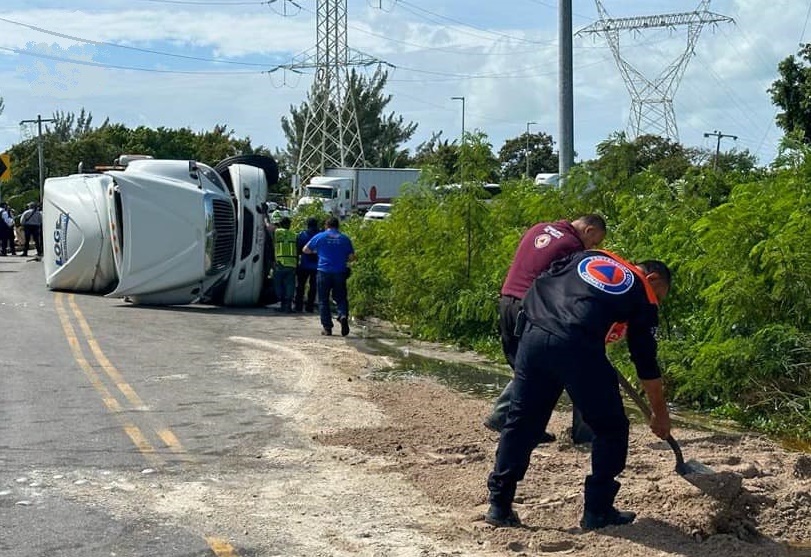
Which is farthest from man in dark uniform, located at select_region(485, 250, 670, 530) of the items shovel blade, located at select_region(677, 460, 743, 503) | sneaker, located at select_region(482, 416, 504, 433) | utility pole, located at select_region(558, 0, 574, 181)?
utility pole, located at select_region(558, 0, 574, 181)

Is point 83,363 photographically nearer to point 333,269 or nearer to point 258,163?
point 333,269

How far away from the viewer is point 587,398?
242 inches

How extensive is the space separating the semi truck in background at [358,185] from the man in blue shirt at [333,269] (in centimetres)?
4085

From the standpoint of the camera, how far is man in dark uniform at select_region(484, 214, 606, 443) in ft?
25.5

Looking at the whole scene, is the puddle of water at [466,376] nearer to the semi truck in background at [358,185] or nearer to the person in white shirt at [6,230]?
the person in white shirt at [6,230]

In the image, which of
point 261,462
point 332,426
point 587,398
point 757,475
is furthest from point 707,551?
point 332,426

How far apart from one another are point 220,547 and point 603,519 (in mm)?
2159

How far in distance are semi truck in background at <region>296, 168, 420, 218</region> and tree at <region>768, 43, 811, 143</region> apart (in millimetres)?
26408

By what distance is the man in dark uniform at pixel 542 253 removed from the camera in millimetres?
7785

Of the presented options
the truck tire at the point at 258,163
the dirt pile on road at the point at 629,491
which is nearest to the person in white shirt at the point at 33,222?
the truck tire at the point at 258,163

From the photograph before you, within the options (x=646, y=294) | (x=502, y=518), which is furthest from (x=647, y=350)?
(x=502, y=518)

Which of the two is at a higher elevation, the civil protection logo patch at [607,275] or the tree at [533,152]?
the tree at [533,152]

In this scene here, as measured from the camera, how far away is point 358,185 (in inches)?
2434

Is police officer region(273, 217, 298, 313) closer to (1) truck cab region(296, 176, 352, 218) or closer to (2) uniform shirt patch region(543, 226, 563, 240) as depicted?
(2) uniform shirt patch region(543, 226, 563, 240)
